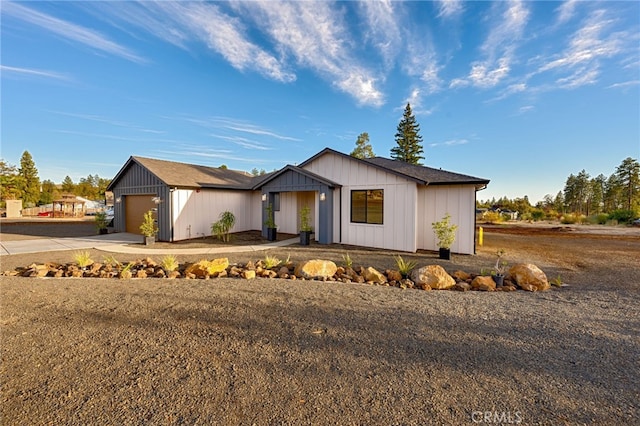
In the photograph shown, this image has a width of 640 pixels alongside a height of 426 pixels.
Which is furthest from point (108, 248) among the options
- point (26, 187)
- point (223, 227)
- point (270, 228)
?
point (26, 187)

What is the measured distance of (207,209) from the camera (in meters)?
13.4

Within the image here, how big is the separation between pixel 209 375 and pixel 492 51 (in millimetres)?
15754

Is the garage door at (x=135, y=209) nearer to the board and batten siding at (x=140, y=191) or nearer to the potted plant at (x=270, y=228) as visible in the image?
the board and batten siding at (x=140, y=191)

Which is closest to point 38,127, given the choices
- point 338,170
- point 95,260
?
point 95,260

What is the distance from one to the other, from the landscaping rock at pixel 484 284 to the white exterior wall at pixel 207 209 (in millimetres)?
12288

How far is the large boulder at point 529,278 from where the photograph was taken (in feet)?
17.5

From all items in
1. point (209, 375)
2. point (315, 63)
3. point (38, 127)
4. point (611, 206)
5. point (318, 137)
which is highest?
point (315, 63)

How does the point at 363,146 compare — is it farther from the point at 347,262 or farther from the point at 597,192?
the point at 597,192

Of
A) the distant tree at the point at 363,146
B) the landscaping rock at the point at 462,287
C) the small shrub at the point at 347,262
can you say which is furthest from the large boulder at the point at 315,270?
the distant tree at the point at 363,146

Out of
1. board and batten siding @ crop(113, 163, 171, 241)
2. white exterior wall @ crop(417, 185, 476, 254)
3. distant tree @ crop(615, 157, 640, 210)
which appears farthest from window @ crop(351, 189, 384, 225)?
distant tree @ crop(615, 157, 640, 210)

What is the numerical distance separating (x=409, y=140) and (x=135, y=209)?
32.4 metres

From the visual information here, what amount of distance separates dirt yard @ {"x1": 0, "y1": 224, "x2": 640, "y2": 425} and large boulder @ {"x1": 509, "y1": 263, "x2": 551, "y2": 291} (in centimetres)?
32

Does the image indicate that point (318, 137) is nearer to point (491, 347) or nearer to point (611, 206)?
point (491, 347)

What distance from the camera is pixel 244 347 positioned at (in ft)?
9.70
